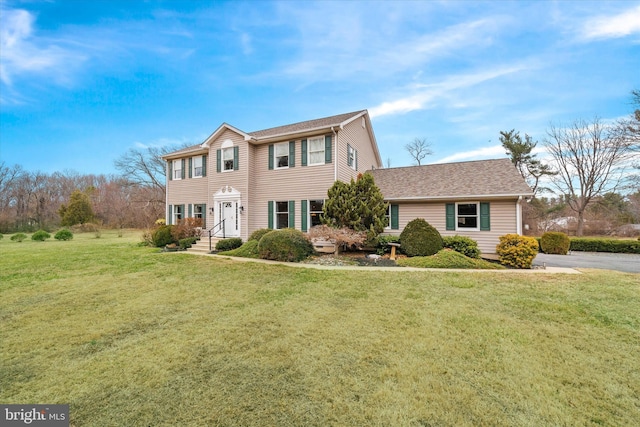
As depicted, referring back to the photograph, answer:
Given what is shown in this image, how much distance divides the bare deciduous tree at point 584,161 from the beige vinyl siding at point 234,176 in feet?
93.8

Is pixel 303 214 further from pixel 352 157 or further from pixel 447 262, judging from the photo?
pixel 447 262

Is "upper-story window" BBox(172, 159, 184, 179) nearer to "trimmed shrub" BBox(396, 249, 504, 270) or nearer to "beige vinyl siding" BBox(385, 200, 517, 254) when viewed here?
"trimmed shrub" BBox(396, 249, 504, 270)

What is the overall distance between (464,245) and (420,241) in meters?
2.19

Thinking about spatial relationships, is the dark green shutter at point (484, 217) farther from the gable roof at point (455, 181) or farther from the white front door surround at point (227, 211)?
the white front door surround at point (227, 211)

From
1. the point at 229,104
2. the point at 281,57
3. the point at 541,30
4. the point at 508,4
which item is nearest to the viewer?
the point at 508,4

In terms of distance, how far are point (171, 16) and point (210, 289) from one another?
1117cm

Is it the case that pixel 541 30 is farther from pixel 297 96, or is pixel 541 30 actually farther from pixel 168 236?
pixel 168 236

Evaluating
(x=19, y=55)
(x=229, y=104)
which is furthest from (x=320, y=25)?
(x=19, y=55)

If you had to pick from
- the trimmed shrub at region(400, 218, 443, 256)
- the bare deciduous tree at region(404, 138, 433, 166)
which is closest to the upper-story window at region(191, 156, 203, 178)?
the trimmed shrub at region(400, 218, 443, 256)

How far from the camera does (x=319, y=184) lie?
1280 cm

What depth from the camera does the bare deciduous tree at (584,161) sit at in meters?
22.7

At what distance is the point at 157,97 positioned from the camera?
17.9 meters

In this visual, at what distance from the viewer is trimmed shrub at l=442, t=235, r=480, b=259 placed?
1093cm

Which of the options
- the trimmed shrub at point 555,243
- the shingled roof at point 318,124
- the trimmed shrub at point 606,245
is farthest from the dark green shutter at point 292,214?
the trimmed shrub at point 606,245
